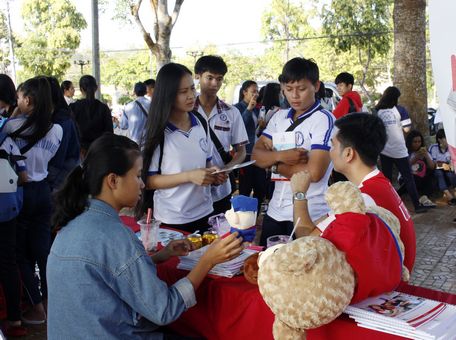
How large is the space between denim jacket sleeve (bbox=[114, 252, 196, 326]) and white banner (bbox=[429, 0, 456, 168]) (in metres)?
1.01

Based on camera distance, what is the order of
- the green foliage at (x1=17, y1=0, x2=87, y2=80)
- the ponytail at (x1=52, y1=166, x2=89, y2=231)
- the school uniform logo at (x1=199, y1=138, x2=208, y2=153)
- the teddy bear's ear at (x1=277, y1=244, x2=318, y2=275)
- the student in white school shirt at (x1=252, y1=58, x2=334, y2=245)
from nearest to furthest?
the teddy bear's ear at (x1=277, y1=244, x2=318, y2=275) → the ponytail at (x1=52, y1=166, x2=89, y2=231) → the student in white school shirt at (x1=252, y1=58, x2=334, y2=245) → the school uniform logo at (x1=199, y1=138, x2=208, y2=153) → the green foliage at (x1=17, y1=0, x2=87, y2=80)

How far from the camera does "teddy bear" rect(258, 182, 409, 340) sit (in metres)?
1.43

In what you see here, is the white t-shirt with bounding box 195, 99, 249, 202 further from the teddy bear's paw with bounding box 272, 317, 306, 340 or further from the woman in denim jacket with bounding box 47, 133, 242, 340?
the teddy bear's paw with bounding box 272, 317, 306, 340

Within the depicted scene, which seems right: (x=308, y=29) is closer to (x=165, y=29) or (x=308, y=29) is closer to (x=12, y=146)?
(x=165, y=29)

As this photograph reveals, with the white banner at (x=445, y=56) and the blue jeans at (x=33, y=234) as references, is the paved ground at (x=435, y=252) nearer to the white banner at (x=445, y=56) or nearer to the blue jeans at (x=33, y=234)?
the blue jeans at (x=33, y=234)

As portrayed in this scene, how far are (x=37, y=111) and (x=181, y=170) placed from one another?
1205mm

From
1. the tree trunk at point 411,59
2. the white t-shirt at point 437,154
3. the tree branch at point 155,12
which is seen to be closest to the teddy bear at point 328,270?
the white t-shirt at point 437,154

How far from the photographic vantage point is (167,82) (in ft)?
9.11

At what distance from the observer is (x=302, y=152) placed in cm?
266

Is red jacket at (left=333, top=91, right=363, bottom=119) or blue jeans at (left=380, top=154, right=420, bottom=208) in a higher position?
red jacket at (left=333, top=91, right=363, bottom=119)

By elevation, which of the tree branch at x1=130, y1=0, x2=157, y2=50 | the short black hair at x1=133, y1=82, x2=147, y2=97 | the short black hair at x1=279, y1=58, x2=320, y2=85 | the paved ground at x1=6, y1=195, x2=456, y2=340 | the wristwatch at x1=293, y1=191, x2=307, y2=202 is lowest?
the paved ground at x1=6, y1=195, x2=456, y2=340

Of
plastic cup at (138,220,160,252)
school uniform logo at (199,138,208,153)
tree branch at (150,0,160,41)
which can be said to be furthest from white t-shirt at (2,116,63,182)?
tree branch at (150,0,160,41)

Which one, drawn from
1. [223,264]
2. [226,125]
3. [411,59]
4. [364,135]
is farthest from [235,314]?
[411,59]

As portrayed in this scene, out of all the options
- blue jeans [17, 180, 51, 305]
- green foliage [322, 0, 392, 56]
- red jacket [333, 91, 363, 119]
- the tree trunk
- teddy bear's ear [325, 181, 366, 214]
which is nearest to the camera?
teddy bear's ear [325, 181, 366, 214]
